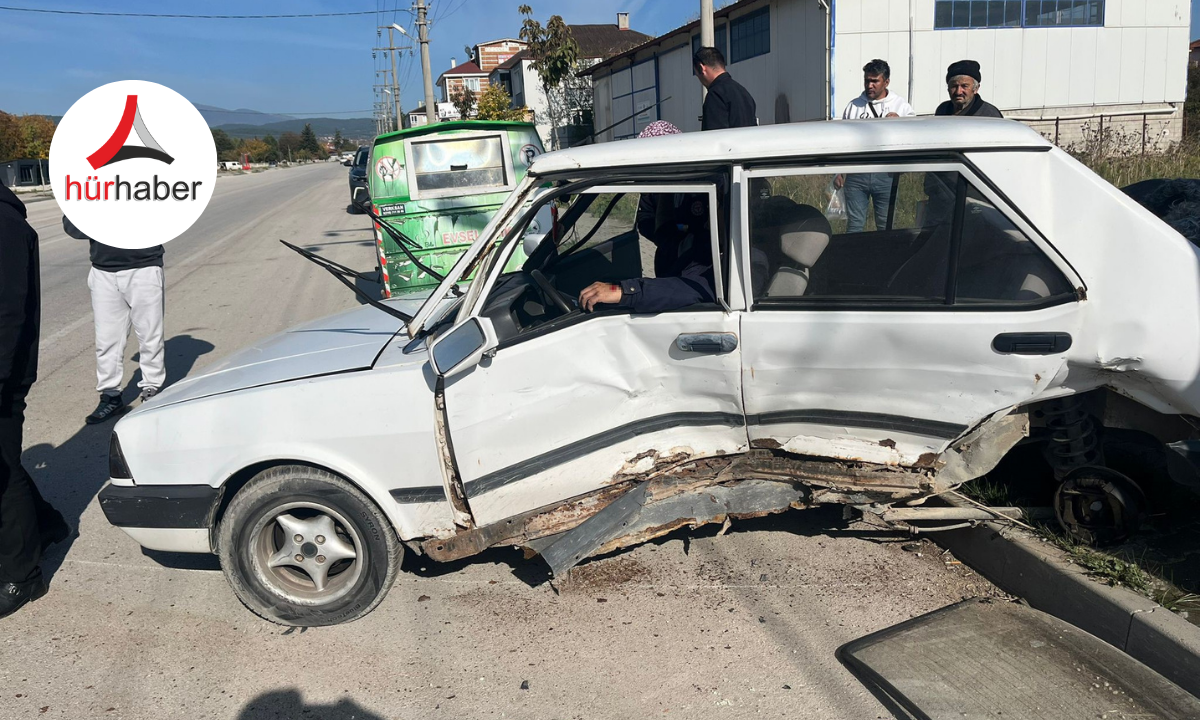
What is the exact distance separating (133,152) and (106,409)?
2.41 m

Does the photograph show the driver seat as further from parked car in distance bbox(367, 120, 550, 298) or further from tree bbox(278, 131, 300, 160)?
tree bbox(278, 131, 300, 160)

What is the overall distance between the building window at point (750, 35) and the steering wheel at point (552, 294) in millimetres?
20588

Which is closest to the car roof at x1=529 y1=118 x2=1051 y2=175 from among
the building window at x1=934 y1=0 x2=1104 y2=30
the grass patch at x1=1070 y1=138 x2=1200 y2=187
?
the grass patch at x1=1070 y1=138 x2=1200 y2=187

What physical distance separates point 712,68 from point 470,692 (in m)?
4.54

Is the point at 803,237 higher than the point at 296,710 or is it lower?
higher

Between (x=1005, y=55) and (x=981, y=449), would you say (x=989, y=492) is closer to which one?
(x=981, y=449)

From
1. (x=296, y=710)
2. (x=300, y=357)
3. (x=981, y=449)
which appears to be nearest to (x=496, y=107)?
(x=300, y=357)

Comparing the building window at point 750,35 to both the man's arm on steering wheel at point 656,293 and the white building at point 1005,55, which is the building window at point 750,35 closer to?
the white building at point 1005,55

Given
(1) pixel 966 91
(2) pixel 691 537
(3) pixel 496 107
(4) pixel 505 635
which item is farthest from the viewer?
(3) pixel 496 107

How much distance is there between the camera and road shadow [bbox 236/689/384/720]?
314cm

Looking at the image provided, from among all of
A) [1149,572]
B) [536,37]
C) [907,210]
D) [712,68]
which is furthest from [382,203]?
[536,37]

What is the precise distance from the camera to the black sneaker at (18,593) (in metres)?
3.89

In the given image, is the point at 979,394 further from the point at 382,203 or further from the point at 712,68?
the point at 382,203

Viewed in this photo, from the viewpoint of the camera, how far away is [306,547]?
3.67 meters
